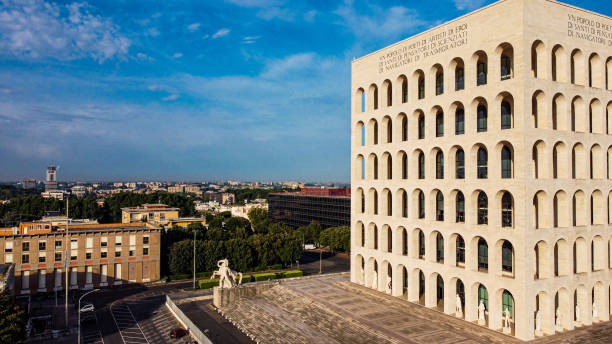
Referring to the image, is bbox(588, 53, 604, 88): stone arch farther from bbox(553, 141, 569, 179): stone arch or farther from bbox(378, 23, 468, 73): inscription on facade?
bbox(378, 23, 468, 73): inscription on facade

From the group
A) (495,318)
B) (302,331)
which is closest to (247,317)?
(302,331)

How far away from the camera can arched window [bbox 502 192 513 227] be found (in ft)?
179

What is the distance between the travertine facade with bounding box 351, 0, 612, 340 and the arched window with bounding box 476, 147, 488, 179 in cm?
19

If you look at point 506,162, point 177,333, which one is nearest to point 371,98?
point 506,162

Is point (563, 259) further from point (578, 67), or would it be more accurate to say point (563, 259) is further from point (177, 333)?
point (177, 333)

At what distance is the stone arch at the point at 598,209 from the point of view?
184 feet

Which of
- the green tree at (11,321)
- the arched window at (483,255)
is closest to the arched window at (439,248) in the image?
the arched window at (483,255)

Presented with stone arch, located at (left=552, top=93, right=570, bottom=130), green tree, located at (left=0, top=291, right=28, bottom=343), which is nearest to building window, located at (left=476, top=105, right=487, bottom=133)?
stone arch, located at (left=552, top=93, right=570, bottom=130)

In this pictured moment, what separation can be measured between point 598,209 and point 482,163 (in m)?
16.2

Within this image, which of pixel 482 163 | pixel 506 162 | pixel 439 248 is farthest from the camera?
pixel 439 248

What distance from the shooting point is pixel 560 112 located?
53156mm

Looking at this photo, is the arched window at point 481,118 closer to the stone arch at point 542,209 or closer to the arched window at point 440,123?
the arched window at point 440,123

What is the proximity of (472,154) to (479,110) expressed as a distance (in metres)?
7.31

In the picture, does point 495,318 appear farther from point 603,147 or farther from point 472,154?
point 603,147
